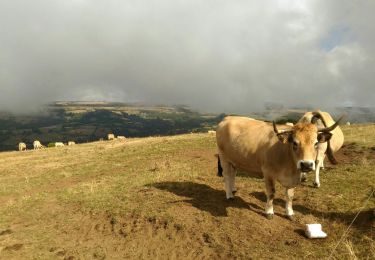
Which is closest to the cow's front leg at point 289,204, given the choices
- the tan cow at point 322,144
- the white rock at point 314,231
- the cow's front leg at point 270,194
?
the cow's front leg at point 270,194

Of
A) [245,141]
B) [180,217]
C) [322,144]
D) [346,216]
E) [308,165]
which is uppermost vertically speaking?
[245,141]

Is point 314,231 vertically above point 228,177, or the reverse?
point 228,177

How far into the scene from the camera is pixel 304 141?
1115 cm

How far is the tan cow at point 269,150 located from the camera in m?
11.2

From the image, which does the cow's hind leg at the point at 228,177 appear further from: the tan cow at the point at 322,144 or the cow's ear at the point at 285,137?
the cow's ear at the point at 285,137

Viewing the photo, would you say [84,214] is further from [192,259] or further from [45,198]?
[192,259]

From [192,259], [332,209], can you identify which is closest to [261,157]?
[332,209]

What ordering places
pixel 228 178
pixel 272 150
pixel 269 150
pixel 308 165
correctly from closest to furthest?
1. pixel 308 165
2. pixel 272 150
3. pixel 269 150
4. pixel 228 178

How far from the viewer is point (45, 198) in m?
19.6

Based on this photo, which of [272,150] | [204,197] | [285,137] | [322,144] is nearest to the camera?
[285,137]


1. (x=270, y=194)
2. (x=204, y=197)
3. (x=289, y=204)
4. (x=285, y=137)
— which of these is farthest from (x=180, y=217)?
(x=285, y=137)

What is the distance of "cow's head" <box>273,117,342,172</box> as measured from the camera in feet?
35.5

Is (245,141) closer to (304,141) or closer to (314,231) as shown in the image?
(304,141)

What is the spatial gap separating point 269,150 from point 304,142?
6.25 feet
